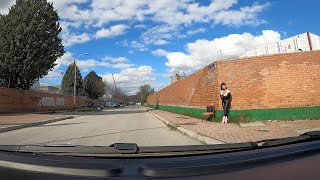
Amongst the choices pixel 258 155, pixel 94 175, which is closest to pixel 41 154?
pixel 94 175

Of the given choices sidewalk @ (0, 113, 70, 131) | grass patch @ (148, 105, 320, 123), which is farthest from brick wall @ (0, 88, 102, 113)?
grass patch @ (148, 105, 320, 123)

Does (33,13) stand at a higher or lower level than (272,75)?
higher

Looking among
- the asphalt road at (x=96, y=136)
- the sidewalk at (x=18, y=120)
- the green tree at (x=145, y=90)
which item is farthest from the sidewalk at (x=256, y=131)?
the green tree at (x=145, y=90)

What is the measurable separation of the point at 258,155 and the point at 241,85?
14.4 meters

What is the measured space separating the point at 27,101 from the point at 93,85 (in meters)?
62.1

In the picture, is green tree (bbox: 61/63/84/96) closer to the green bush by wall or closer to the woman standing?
the woman standing

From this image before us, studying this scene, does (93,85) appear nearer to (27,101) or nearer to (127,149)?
(27,101)

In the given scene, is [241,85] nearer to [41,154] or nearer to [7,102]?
[41,154]

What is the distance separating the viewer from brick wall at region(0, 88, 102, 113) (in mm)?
32325

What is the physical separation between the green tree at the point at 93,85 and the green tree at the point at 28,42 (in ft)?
192

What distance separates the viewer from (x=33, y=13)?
1496 inches

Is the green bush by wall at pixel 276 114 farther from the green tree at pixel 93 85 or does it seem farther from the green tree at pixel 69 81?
the green tree at pixel 93 85

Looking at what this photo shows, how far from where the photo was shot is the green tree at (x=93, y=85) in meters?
98.6

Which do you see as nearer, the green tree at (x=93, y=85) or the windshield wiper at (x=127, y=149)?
the windshield wiper at (x=127, y=149)
